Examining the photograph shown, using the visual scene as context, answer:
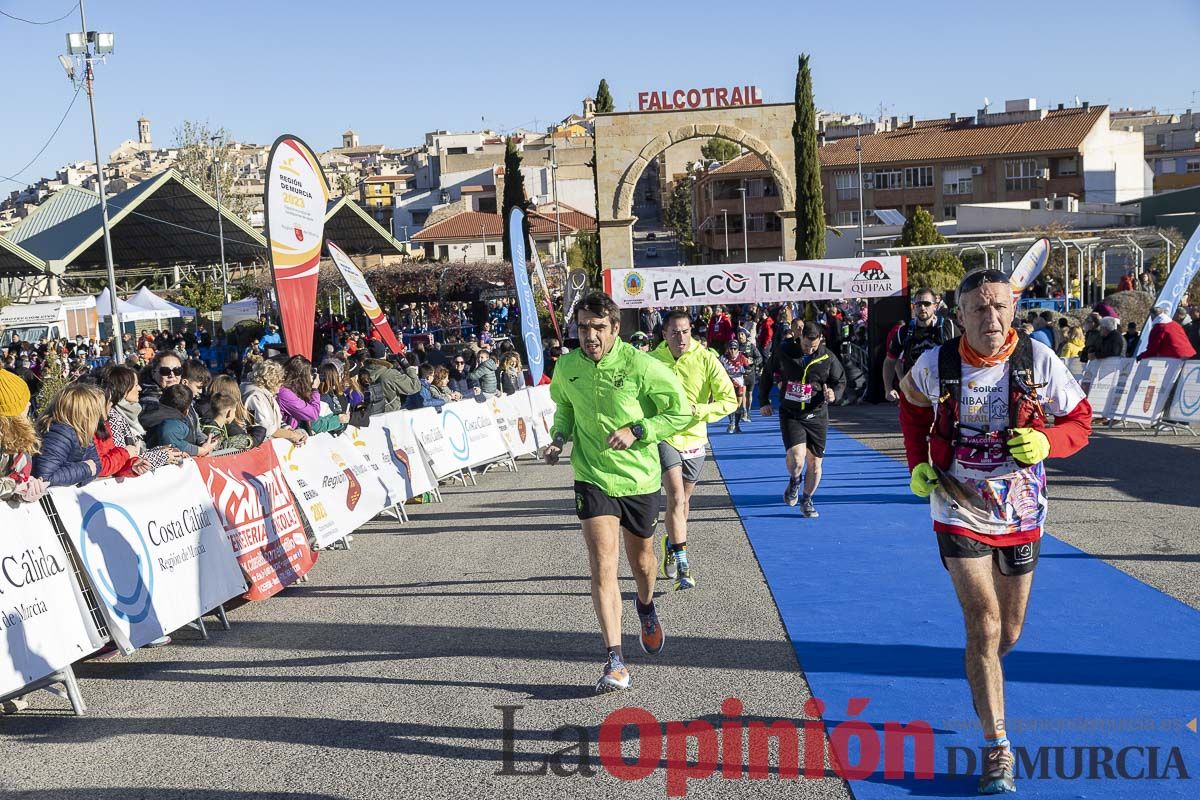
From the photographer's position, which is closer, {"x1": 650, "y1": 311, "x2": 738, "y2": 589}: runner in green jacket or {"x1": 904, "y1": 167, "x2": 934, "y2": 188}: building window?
{"x1": 650, "y1": 311, "x2": 738, "y2": 589}: runner in green jacket

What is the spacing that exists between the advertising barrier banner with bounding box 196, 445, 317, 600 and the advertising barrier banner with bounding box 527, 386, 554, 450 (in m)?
10.1

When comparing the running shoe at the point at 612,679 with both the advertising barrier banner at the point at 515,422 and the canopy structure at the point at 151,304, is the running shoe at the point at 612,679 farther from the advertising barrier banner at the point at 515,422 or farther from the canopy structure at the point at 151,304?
the canopy structure at the point at 151,304

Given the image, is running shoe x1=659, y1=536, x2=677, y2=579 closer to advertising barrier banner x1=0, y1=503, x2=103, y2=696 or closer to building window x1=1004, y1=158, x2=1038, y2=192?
advertising barrier banner x1=0, y1=503, x2=103, y2=696

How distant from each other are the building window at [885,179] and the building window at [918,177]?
420mm

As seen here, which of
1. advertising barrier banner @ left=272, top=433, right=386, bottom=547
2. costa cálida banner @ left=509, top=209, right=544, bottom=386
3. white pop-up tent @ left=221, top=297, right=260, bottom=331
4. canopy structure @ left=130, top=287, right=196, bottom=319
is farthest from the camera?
white pop-up tent @ left=221, top=297, right=260, bottom=331

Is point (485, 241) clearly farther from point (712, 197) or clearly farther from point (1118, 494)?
point (1118, 494)

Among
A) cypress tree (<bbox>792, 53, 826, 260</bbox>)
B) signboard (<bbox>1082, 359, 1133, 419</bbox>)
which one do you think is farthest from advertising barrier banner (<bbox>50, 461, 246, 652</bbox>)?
cypress tree (<bbox>792, 53, 826, 260</bbox>)

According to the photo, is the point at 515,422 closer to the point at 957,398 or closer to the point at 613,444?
the point at 613,444

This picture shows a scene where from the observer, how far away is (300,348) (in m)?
13.0

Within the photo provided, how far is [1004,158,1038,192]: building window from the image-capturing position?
80062 millimetres

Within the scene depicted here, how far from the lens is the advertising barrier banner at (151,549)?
22.7 ft

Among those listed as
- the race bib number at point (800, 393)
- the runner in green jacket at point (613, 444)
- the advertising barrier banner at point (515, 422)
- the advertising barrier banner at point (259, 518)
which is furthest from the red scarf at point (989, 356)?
the advertising barrier banner at point (515, 422)

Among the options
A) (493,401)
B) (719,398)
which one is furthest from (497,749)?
(493,401)

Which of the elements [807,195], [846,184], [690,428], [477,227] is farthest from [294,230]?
[477,227]
